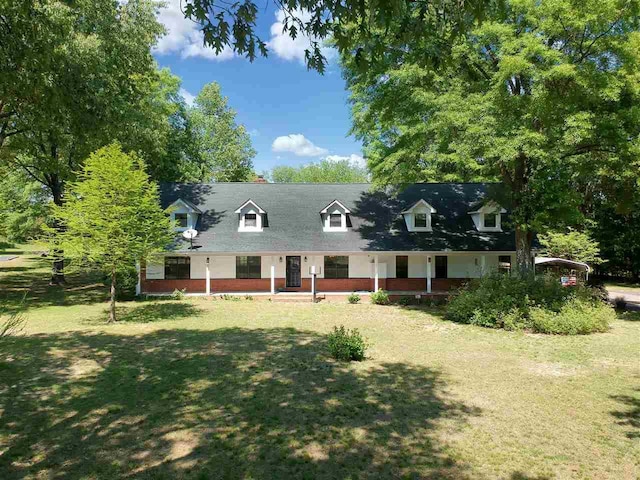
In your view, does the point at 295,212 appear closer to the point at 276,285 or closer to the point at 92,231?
the point at 276,285

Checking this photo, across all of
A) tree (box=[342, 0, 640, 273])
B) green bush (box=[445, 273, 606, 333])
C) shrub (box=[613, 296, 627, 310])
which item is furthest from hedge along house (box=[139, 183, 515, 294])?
green bush (box=[445, 273, 606, 333])

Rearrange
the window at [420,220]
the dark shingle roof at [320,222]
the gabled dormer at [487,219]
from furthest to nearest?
1. the window at [420,220]
2. the gabled dormer at [487,219]
3. the dark shingle roof at [320,222]

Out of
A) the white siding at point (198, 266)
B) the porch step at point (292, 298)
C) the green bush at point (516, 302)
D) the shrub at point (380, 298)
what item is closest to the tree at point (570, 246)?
the green bush at point (516, 302)

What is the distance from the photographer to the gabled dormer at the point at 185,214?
25.5 meters

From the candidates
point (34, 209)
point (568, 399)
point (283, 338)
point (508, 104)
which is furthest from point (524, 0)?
point (34, 209)

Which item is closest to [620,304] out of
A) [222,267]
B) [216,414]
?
[222,267]

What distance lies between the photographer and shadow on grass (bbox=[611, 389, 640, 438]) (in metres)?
7.58

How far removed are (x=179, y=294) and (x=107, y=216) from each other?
8830mm

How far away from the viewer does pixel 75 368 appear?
10602 mm

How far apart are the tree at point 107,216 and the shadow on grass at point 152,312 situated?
3.23 feet

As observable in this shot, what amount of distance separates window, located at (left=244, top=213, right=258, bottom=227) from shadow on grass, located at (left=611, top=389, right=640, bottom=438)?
20663mm

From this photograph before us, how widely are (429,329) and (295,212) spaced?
13830 mm

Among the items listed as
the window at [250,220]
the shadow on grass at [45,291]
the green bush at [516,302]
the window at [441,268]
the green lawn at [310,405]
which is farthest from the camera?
the window at [441,268]

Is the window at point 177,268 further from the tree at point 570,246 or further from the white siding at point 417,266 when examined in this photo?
the tree at point 570,246
